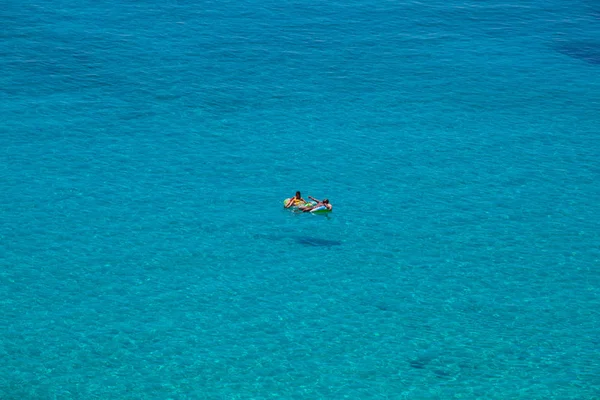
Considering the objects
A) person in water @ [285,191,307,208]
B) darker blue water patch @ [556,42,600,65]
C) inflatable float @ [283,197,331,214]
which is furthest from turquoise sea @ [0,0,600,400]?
person in water @ [285,191,307,208]

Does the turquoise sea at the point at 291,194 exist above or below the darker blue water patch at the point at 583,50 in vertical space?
below

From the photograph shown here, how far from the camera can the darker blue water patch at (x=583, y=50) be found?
61.0 metres

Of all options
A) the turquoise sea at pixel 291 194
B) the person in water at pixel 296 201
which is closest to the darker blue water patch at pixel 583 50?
the turquoise sea at pixel 291 194

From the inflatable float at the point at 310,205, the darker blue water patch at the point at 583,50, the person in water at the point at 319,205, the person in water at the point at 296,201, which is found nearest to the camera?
the person in water at the point at 319,205

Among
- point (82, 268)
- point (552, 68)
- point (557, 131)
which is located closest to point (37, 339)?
point (82, 268)

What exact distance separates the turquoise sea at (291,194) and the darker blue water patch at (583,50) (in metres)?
0.21

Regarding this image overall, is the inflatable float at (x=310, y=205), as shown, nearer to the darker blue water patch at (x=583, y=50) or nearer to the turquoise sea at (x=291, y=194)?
the turquoise sea at (x=291, y=194)

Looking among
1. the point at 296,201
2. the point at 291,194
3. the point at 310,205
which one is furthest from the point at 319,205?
the point at 291,194

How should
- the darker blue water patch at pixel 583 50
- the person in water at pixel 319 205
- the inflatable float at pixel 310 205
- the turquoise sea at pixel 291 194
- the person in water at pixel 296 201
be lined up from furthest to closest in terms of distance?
the darker blue water patch at pixel 583 50 → the person in water at pixel 296 201 → the inflatable float at pixel 310 205 → the person in water at pixel 319 205 → the turquoise sea at pixel 291 194

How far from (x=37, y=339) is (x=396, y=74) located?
31.7 meters

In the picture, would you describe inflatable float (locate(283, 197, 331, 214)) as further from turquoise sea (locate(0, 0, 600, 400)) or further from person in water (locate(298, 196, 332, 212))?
turquoise sea (locate(0, 0, 600, 400))

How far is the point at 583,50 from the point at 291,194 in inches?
1150

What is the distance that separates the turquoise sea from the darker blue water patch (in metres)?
0.21

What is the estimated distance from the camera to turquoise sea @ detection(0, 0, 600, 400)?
109ft
